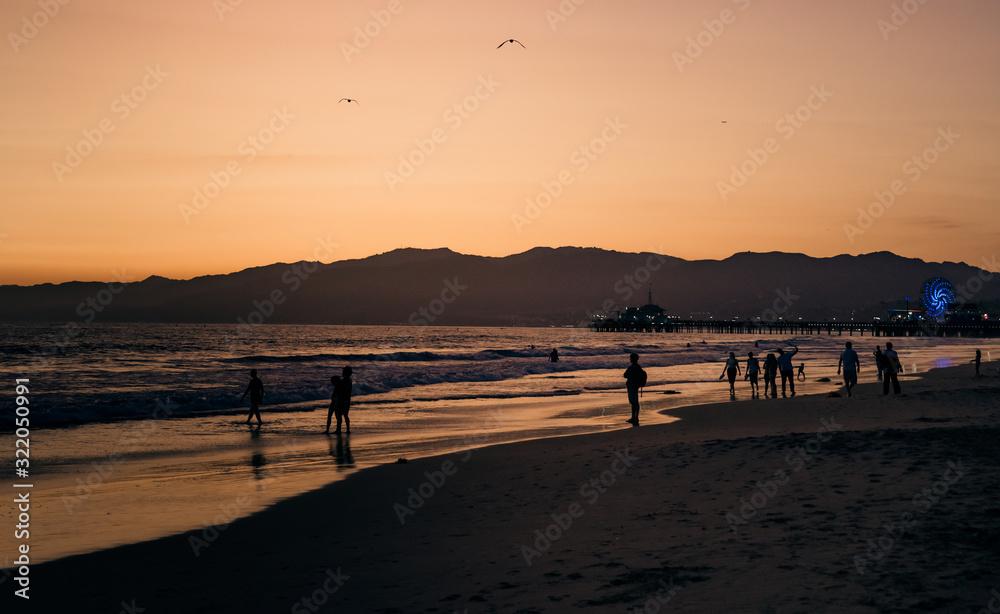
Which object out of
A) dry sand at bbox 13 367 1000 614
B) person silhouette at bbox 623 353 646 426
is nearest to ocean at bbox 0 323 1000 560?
person silhouette at bbox 623 353 646 426

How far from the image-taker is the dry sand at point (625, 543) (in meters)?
5.74

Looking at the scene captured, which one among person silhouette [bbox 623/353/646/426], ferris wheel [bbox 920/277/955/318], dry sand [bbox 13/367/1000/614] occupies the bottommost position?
dry sand [bbox 13/367/1000/614]

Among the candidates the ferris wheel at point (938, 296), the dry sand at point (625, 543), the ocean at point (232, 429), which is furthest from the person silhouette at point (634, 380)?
the ferris wheel at point (938, 296)

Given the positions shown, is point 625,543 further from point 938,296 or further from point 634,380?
point 938,296

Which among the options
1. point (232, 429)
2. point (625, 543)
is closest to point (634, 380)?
point (625, 543)

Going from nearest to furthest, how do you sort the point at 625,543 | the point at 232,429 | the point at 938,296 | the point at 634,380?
the point at 625,543 → the point at 634,380 → the point at 232,429 → the point at 938,296

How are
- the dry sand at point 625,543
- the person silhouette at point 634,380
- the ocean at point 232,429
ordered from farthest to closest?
the person silhouette at point 634,380, the ocean at point 232,429, the dry sand at point 625,543

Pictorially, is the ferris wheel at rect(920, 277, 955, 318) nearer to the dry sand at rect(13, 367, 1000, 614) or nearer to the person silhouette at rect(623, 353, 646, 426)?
the person silhouette at rect(623, 353, 646, 426)

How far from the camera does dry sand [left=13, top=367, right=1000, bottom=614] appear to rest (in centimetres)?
574

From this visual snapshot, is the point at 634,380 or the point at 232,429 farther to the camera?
the point at 232,429

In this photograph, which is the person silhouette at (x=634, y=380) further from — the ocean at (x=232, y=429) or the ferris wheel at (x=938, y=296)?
the ferris wheel at (x=938, y=296)

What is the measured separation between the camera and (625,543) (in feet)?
24.3

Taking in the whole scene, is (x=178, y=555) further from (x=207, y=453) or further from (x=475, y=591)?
(x=207, y=453)

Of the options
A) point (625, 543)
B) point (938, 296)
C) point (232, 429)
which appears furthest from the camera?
point (938, 296)
